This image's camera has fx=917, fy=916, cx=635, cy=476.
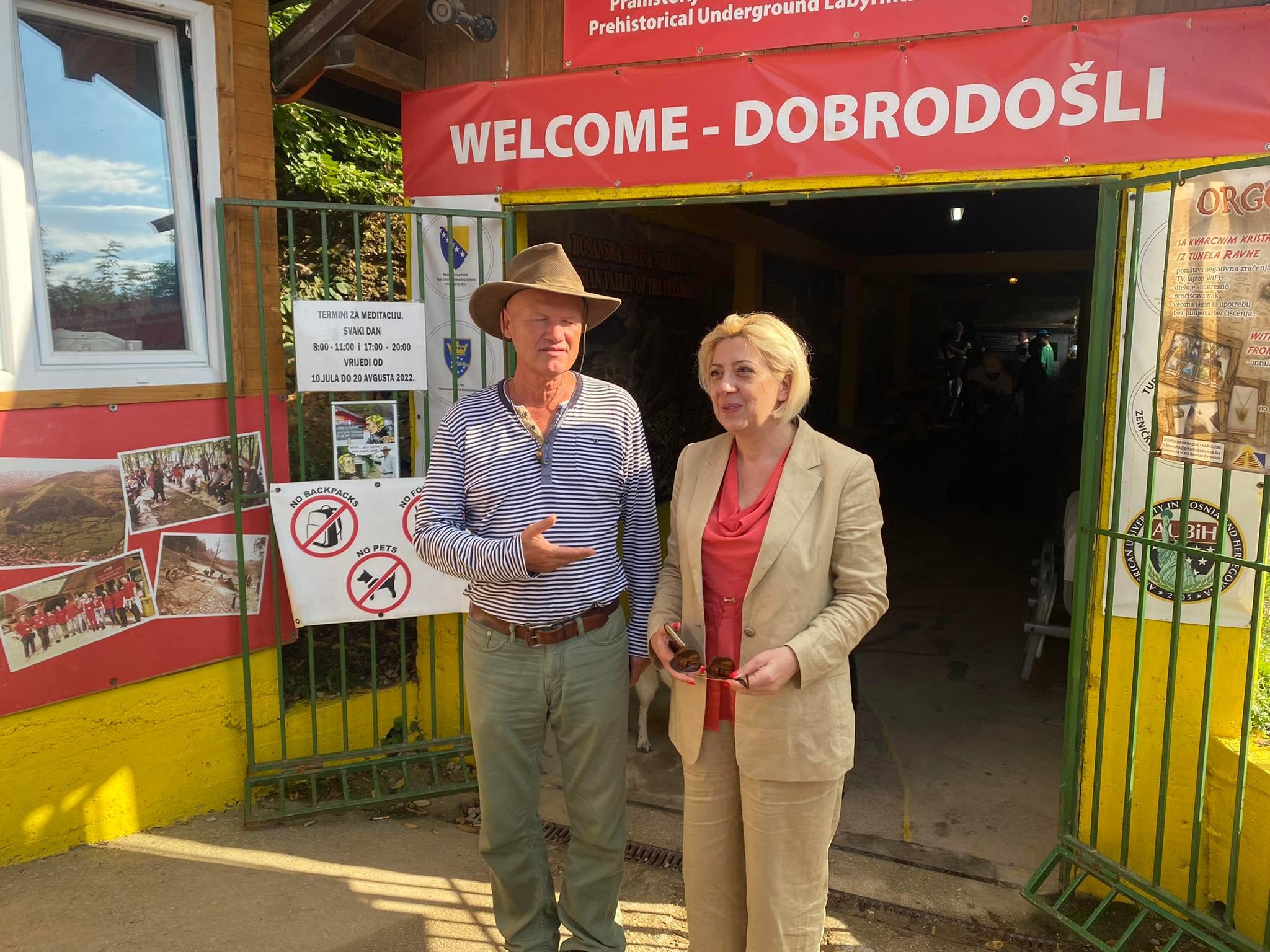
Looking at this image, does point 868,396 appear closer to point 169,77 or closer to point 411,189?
point 411,189

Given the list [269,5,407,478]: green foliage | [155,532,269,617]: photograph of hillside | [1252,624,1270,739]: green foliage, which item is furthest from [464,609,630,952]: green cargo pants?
[269,5,407,478]: green foliage

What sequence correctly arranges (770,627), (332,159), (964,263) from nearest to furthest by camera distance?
(770,627)
(332,159)
(964,263)

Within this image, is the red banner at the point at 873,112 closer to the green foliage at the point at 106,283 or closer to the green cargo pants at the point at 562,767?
the green foliage at the point at 106,283

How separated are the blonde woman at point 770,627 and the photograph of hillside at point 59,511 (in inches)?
89.7

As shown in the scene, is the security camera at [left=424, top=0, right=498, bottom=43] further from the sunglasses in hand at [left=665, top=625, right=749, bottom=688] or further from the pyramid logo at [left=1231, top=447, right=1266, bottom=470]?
the pyramid logo at [left=1231, top=447, right=1266, bottom=470]

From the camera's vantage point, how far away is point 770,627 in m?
2.25

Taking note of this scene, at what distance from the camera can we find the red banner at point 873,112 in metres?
2.87

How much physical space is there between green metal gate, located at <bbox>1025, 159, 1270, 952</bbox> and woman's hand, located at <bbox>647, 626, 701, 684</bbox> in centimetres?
158

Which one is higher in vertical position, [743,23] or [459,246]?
[743,23]

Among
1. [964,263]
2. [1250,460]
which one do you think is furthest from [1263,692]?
[964,263]

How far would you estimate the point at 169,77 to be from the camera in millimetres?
3562

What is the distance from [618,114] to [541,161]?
1.28 ft

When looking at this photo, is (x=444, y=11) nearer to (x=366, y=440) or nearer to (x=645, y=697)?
(x=366, y=440)

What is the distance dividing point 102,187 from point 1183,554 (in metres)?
3.96
